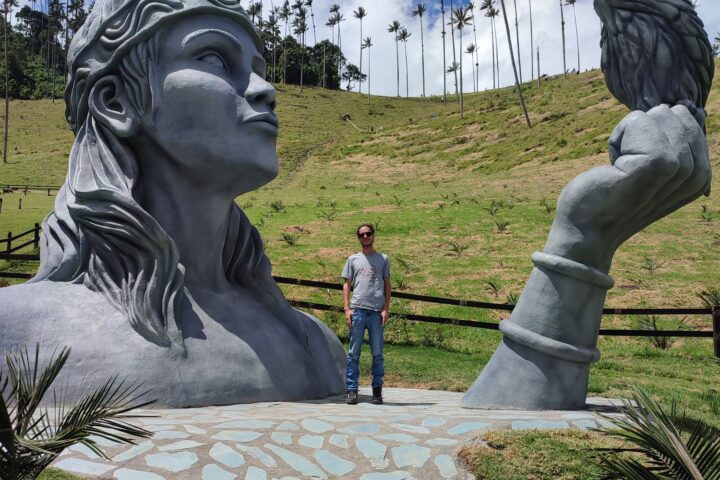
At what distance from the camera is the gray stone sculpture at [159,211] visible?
571 centimetres

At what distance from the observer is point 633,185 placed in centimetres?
591

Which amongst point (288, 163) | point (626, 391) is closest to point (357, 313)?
point (626, 391)

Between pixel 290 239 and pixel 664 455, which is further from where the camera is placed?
pixel 290 239

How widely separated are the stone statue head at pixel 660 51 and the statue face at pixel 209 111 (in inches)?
109

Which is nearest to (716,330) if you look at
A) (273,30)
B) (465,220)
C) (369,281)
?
(369,281)

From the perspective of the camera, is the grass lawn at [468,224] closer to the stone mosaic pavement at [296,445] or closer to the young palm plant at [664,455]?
the stone mosaic pavement at [296,445]

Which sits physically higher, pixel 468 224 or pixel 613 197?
pixel 468 224

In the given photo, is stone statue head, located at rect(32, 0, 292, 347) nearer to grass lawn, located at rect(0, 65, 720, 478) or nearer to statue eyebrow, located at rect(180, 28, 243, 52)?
statue eyebrow, located at rect(180, 28, 243, 52)

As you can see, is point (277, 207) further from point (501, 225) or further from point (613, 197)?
point (613, 197)

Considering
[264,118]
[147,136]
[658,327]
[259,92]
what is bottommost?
[658,327]

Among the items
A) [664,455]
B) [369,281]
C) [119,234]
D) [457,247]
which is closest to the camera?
[664,455]

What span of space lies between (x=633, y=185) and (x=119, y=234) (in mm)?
3850

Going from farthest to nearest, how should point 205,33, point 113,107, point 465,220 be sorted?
point 465,220 → point 113,107 → point 205,33

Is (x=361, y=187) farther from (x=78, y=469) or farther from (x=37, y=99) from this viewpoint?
(x=37, y=99)
